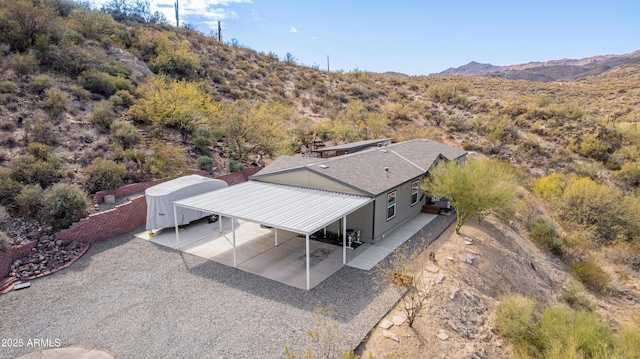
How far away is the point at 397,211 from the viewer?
15.2 meters

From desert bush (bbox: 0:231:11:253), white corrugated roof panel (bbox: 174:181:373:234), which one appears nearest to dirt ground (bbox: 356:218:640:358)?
white corrugated roof panel (bbox: 174:181:373:234)

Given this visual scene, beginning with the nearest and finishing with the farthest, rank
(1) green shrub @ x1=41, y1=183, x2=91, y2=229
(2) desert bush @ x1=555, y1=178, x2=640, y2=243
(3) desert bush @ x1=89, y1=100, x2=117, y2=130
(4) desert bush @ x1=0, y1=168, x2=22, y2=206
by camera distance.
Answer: (1) green shrub @ x1=41, y1=183, x2=91, y2=229
(4) desert bush @ x1=0, y1=168, x2=22, y2=206
(2) desert bush @ x1=555, y1=178, x2=640, y2=243
(3) desert bush @ x1=89, y1=100, x2=117, y2=130

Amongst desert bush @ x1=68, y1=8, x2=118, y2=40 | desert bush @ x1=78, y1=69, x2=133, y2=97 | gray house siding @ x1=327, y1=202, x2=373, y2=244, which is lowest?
gray house siding @ x1=327, y1=202, x2=373, y2=244

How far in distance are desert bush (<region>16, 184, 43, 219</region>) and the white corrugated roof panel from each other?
5584 mm

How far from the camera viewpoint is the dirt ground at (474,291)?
7.93m

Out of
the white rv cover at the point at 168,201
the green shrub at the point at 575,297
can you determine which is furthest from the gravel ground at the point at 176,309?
the green shrub at the point at 575,297

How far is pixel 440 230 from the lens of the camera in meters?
15.3

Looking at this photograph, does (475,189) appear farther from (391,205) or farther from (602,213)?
(602,213)

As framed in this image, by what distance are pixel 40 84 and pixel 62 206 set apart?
13646 millimetres

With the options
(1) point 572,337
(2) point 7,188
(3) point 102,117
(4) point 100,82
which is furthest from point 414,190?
(4) point 100,82

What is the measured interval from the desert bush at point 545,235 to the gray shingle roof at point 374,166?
19.9 feet

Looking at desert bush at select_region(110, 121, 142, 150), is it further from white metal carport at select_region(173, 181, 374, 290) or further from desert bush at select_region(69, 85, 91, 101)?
white metal carport at select_region(173, 181, 374, 290)

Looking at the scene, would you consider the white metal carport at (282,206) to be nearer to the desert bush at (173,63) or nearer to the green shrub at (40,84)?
the green shrub at (40,84)

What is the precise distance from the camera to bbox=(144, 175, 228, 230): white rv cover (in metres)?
14.1
